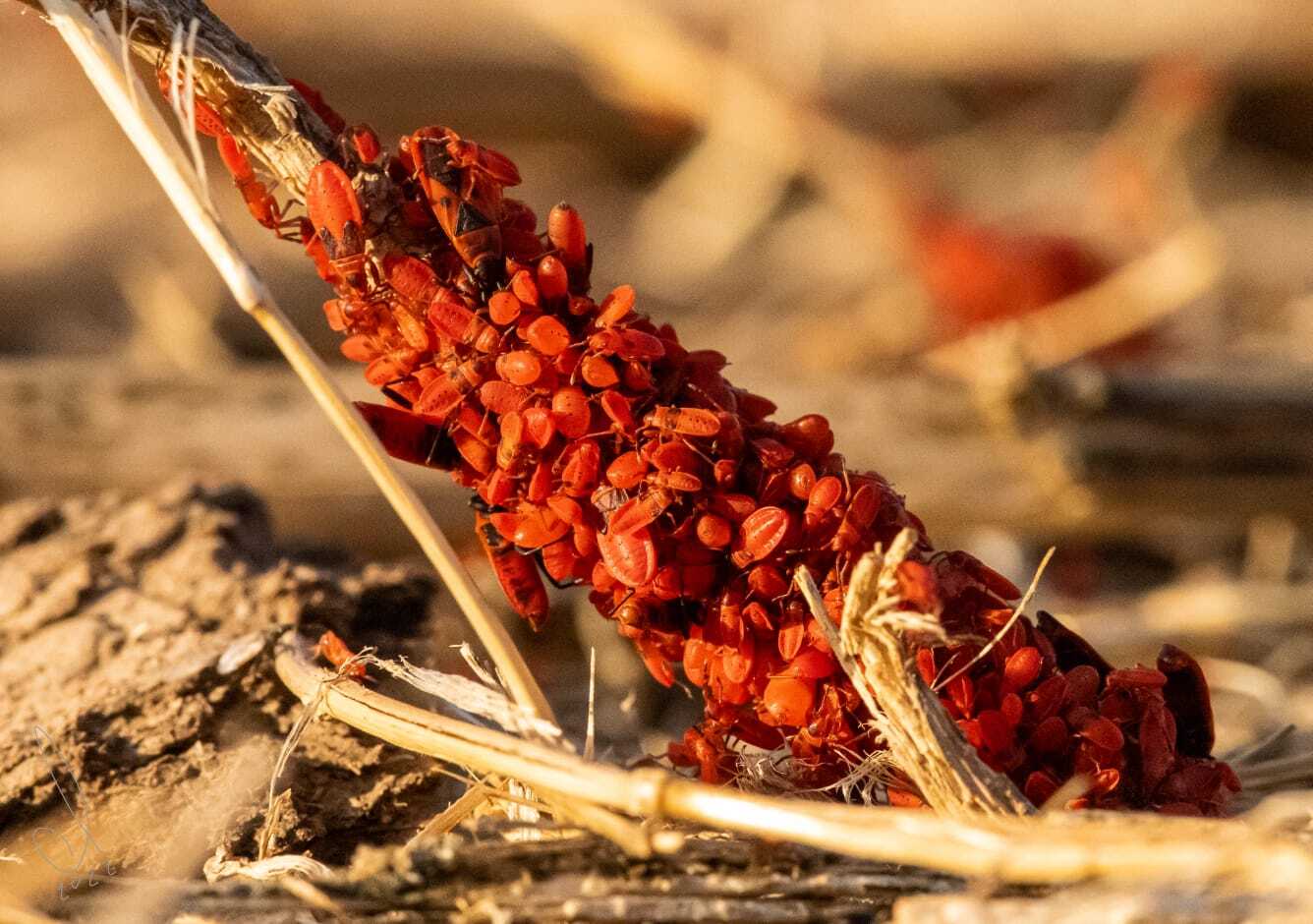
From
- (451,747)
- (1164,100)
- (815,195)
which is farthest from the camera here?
(815,195)

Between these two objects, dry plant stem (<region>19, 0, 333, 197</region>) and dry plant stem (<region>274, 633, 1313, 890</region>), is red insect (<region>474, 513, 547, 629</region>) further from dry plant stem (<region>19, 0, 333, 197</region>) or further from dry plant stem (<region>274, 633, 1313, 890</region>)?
dry plant stem (<region>19, 0, 333, 197</region>)

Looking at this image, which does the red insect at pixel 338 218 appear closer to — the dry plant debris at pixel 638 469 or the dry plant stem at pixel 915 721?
the dry plant debris at pixel 638 469

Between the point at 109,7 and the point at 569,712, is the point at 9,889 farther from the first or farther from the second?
the point at 569,712

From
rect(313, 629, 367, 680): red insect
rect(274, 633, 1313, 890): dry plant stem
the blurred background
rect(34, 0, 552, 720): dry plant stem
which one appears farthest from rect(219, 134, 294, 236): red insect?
the blurred background

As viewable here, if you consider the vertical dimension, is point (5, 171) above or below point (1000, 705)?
below

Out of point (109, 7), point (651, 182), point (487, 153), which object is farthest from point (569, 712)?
point (651, 182)

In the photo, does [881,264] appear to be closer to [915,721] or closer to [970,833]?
[915,721]
